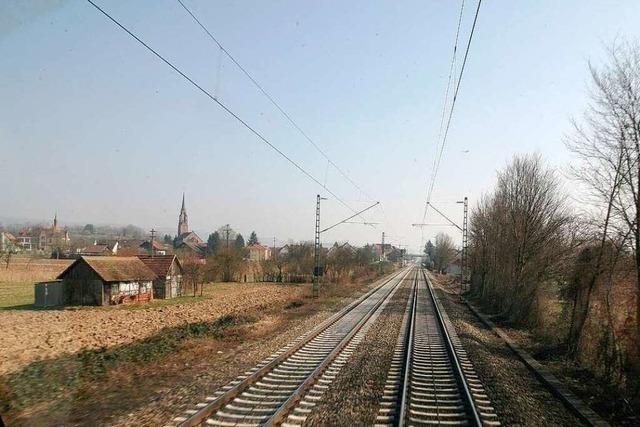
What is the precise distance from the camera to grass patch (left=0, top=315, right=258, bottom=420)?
8.94 metres

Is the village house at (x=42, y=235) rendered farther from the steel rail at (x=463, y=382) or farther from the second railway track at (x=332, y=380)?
the steel rail at (x=463, y=382)

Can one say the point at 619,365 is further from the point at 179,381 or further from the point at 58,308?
the point at 58,308

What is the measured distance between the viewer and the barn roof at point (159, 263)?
46.8 meters

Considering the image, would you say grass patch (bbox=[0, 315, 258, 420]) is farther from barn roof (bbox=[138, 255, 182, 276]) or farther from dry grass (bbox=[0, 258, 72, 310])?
barn roof (bbox=[138, 255, 182, 276])

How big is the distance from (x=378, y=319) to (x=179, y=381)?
44.8 ft

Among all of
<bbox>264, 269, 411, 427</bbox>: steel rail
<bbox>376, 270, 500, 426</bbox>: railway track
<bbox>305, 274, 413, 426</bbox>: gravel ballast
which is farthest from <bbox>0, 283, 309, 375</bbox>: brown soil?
<bbox>376, 270, 500, 426</bbox>: railway track

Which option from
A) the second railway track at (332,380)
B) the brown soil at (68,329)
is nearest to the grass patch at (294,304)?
the brown soil at (68,329)

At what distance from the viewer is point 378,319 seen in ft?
74.6

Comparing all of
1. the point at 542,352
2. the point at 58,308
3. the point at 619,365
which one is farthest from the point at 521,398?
the point at 58,308

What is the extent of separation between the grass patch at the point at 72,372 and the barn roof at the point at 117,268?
23.8 m

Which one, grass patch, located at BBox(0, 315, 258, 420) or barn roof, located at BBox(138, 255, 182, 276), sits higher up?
barn roof, located at BBox(138, 255, 182, 276)

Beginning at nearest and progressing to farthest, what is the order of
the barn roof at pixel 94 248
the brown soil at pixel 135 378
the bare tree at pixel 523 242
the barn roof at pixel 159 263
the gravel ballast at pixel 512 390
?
the brown soil at pixel 135 378
the gravel ballast at pixel 512 390
the bare tree at pixel 523 242
the barn roof at pixel 159 263
the barn roof at pixel 94 248

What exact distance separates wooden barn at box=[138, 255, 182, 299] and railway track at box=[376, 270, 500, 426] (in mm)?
34702

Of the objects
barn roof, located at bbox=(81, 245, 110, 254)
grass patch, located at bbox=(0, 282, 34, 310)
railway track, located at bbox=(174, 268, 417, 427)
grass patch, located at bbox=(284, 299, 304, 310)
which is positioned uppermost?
barn roof, located at bbox=(81, 245, 110, 254)
